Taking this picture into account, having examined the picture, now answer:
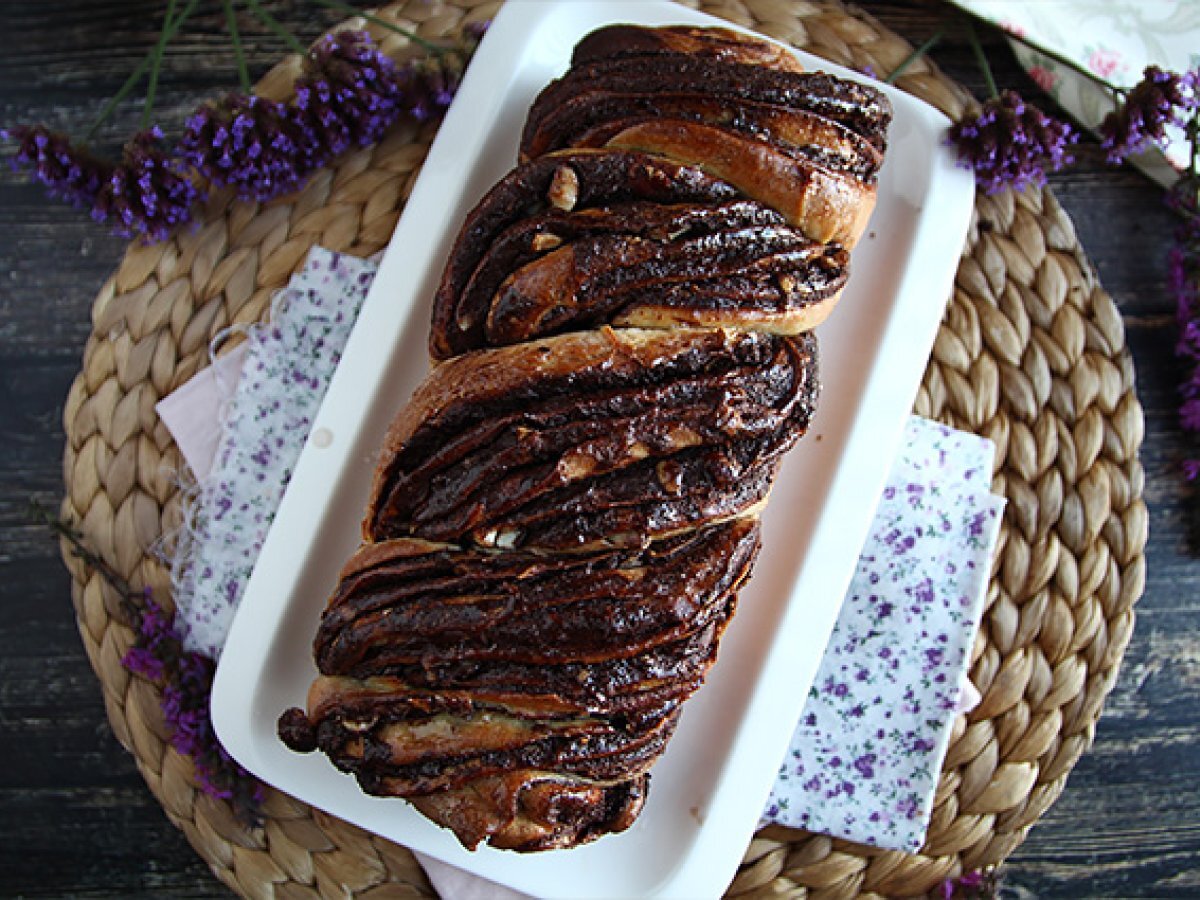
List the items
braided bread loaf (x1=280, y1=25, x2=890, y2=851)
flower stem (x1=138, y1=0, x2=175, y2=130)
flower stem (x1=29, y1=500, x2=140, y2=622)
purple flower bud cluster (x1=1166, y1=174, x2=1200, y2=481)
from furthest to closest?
purple flower bud cluster (x1=1166, y1=174, x2=1200, y2=481) → flower stem (x1=29, y1=500, x2=140, y2=622) → flower stem (x1=138, y1=0, x2=175, y2=130) → braided bread loaf (x1=280, y1=25, x2=890, y2=851)

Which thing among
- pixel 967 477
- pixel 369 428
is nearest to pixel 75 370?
pixel 369 428

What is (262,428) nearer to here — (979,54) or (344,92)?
(344,92)

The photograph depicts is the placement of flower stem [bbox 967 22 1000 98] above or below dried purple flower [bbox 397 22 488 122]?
above

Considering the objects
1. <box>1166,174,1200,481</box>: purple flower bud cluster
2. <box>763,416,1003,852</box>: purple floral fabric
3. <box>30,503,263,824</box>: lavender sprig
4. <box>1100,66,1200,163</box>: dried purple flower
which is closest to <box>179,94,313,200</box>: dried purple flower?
<box>30,503,263,824</box>: lavender sprig

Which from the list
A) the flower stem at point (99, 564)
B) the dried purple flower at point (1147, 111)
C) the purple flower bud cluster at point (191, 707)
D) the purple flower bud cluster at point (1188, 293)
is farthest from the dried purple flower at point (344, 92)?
the purple flower bud cluster at point (1188, 293)

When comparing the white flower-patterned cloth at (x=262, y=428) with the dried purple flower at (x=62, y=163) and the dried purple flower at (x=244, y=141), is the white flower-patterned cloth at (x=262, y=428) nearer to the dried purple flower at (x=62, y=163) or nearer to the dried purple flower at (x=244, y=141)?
the dried purple flower at (x=244, y=141)

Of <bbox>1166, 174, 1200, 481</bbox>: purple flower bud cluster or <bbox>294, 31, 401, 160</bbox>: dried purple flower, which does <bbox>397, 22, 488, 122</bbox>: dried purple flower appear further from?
<bbox>1166, 174, 1200, 481</bbox>: purple flower bud cluster
